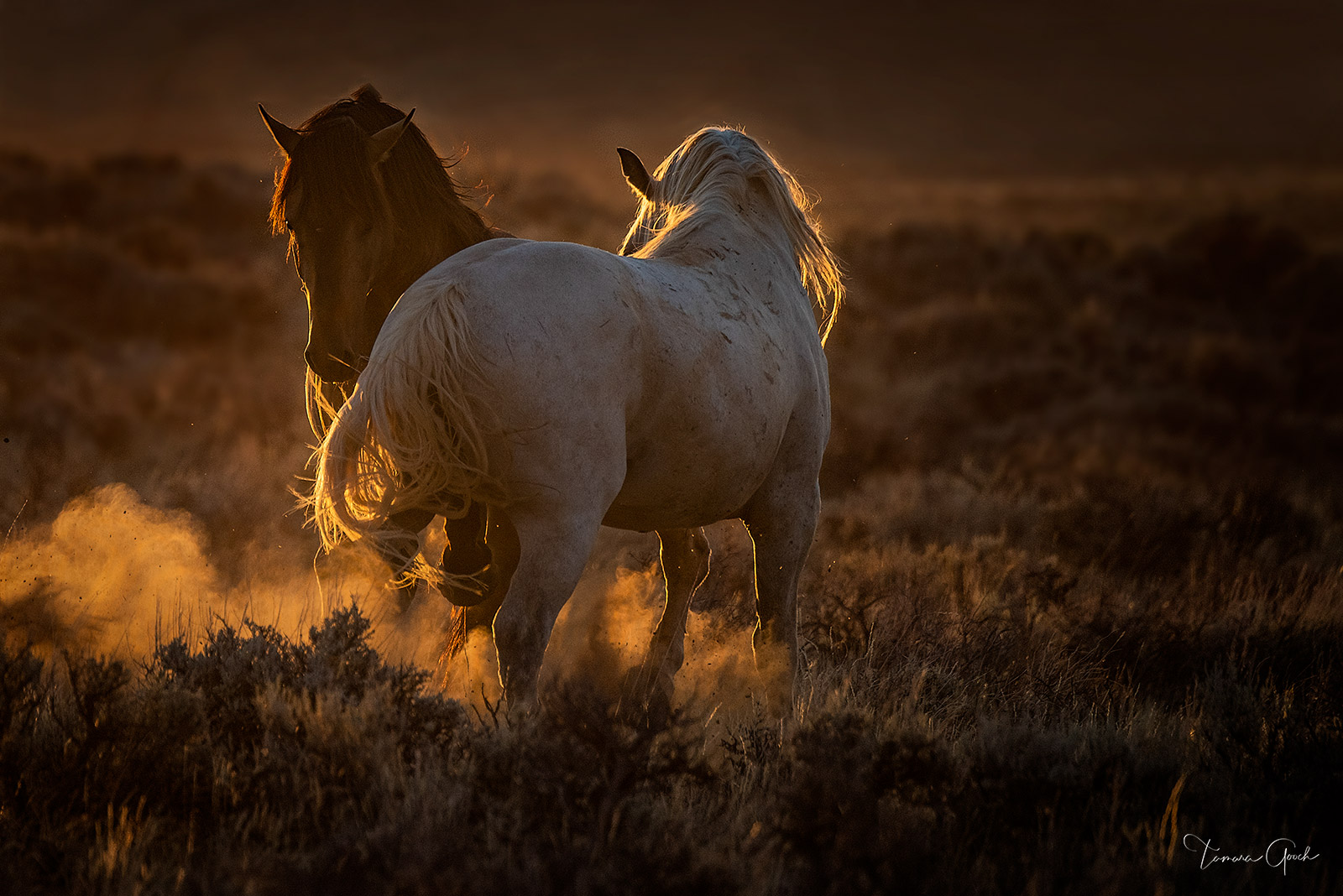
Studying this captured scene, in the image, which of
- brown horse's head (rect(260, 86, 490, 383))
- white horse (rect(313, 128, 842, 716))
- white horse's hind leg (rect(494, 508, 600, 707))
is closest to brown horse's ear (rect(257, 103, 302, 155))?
brown horse's head (rect(260, 86, 490, 383))

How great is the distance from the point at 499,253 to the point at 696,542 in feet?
7.31

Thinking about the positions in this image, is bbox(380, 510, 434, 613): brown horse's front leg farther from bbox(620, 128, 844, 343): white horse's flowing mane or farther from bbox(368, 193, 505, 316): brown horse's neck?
bbox(620, 128, 844, 343): white horse's flowing mane

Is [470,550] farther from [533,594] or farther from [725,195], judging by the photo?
[725,195]

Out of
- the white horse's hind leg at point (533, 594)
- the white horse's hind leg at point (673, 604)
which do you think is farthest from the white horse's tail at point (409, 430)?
the white horse's hind leg at point (673, 604)

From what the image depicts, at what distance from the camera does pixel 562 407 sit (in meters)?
3.02

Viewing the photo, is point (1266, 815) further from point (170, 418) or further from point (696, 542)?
point (170, 418)

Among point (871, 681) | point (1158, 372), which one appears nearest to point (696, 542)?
point (871, 681)

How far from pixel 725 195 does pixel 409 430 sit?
2046 mm

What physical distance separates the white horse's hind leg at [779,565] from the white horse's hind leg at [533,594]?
4.22 ft

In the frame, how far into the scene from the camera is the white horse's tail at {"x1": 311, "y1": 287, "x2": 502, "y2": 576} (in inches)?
118
